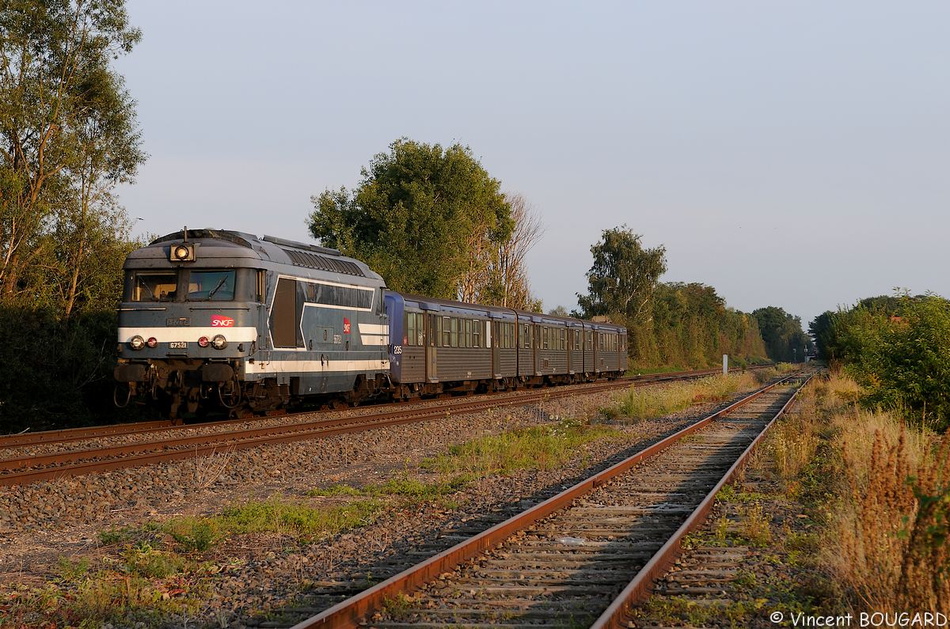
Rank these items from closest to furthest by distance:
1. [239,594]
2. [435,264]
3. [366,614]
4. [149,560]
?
[366,614] < [239,594] < [149,560] < [435,264]

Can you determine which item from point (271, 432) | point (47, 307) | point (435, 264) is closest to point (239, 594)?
point (271, 432)

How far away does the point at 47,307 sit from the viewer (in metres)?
23.0

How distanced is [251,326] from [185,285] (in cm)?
146

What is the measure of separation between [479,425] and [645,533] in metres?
11.4

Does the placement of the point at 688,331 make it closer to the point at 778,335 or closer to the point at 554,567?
the point at 554,567

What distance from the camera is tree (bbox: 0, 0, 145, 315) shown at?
2330cm

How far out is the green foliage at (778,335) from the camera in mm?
176500

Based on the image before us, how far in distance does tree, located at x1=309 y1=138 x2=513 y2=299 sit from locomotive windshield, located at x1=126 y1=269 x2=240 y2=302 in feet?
81.9

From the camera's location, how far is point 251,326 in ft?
56.8

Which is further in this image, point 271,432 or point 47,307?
point 47,307

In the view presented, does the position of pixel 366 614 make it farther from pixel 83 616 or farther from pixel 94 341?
pixel 94 341

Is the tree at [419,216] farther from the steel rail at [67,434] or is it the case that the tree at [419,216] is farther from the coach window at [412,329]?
the steel rail at [67,434]

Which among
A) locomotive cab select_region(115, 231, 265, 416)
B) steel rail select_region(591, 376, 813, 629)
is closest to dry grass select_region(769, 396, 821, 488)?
steel rail select_region(591, 376, 813, 629)

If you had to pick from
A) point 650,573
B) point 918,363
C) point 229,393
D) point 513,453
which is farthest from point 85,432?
point 918,363
